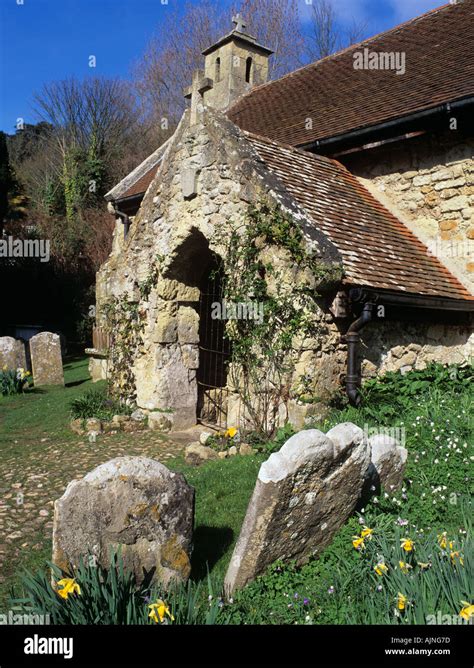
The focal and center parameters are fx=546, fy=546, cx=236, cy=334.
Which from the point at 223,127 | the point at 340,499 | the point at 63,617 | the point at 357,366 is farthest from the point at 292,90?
the point at 63,617

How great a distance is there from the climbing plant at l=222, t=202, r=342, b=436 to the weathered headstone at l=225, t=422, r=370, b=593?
8.80 feet

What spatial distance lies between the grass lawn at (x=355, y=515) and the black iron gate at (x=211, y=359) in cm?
137

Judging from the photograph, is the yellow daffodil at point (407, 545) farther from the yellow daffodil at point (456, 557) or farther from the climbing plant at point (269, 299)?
the climbing plant at point (269, 299)

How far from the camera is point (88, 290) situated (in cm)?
1962

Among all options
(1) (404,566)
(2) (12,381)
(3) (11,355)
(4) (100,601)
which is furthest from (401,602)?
(3) (11,355)

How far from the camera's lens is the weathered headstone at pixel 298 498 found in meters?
3.22

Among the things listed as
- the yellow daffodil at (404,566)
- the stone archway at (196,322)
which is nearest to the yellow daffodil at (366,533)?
the yellow daffodil at (404,566)

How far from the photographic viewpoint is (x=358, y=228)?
7.55m

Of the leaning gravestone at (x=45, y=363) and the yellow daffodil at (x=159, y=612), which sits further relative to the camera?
the leaning gravestone at (x=45, y=363)

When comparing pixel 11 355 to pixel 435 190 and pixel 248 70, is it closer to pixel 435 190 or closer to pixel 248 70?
pixel 435 190

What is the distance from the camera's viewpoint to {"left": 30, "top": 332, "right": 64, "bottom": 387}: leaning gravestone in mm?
11938

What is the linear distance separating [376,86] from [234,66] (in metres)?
6.48
